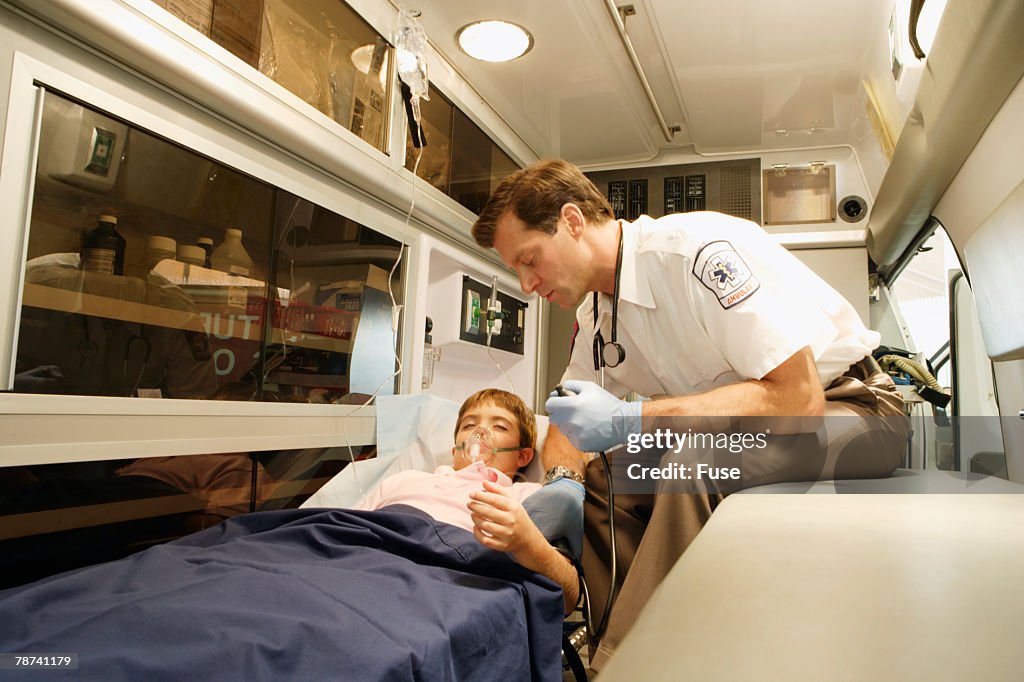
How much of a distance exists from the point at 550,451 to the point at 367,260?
3.32 feet

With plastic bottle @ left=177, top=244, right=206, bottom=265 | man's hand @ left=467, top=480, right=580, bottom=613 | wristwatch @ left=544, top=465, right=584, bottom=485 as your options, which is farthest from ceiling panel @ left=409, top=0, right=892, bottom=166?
man's hand @ left=467, top=480, right=580, bottom=613

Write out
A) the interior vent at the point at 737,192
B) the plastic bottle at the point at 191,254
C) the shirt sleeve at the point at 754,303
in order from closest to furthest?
Result: the shirt sleeve at the point at 754,303 < the plastic bottle at the point at 191,254 < the interior vent at the point at 737,192

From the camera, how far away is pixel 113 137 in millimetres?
1496

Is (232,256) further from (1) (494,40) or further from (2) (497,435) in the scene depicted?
(1) (494,40)

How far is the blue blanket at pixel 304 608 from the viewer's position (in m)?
0.90

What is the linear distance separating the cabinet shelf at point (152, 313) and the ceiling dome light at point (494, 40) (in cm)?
142

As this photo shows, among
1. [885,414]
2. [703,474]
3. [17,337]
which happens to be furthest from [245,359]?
[885,414]

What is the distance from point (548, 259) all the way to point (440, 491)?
0.81m

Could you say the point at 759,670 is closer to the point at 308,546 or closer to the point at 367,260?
the point at 308,546

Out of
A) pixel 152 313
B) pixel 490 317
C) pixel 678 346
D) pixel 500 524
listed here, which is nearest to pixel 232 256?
pixel 152 313

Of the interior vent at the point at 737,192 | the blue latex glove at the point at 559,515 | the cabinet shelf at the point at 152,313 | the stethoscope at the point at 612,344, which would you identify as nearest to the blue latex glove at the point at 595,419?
the blue latex glove at the point at 559,515

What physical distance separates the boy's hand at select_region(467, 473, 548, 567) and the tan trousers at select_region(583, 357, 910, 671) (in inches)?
10.5

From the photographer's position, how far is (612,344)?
2035mm

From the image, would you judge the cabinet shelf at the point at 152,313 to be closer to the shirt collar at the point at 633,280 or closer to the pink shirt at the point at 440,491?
the pink shirt at the point at 440,491
